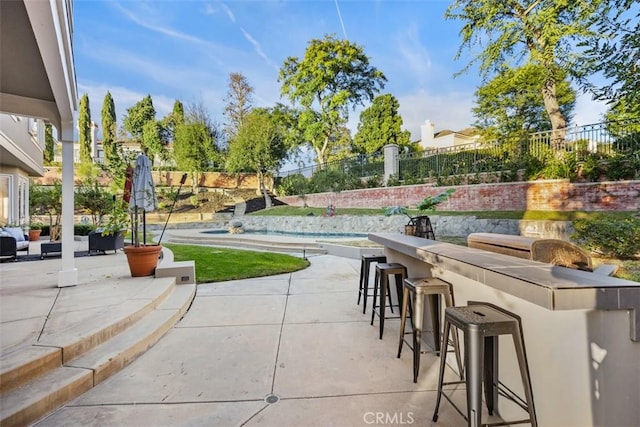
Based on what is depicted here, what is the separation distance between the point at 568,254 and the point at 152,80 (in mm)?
29849

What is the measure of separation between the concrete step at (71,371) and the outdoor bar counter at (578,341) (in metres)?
2.99

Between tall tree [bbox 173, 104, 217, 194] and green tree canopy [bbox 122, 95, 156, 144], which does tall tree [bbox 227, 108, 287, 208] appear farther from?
green tree canopy [bbox 122, 95, 156, 144]

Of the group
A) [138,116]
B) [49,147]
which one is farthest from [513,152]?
[49,147]

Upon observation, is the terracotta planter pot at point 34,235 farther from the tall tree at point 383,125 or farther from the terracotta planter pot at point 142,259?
the tall tree at point 383,125

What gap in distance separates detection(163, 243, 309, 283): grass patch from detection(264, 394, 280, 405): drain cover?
383 cm

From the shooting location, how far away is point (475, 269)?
1.84 m

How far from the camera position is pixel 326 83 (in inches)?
901

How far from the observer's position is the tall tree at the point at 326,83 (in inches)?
873

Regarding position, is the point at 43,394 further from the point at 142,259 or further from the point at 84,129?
the point at 84,129

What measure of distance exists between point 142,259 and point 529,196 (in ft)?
37.7

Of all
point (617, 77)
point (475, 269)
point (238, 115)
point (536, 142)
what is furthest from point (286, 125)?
point (475, 269)

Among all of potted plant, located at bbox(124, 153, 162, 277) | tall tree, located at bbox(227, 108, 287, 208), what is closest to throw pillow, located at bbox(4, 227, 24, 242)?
potted plant, located at bbox(124, 153, 162, 277)

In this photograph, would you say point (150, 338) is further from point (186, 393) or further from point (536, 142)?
point (536, 142)

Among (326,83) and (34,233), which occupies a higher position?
(326,83)
